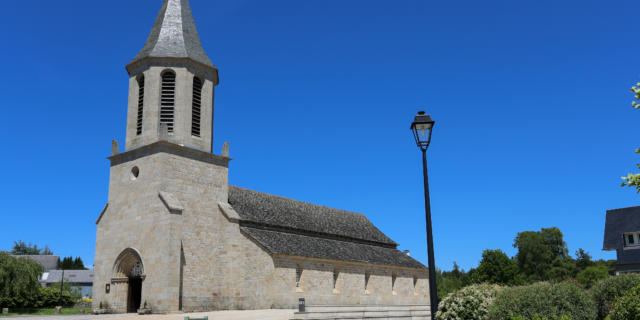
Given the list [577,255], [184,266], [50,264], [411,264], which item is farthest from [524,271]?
[50,264]

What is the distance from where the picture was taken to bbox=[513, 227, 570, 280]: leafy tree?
69.2 meters

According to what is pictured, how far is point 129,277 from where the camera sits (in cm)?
2908

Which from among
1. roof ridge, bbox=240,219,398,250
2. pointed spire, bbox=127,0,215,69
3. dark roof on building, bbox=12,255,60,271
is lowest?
dark roof on building, bbox=12,255,60,271

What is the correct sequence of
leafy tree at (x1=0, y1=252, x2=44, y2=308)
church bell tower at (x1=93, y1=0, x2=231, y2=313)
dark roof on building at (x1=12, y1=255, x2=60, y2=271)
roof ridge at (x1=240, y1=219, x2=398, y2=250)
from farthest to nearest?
dark roof on building at (x1=12, y1=255, x2=60, y2=271) < leafy tree at (x1=0, y1=252, x2=44, y2=308) < roof ridge at (x1=240, y1=219, x2=398, y2=250) < church bell tower at (x1=93, y1=0, x2=231, y2=313)

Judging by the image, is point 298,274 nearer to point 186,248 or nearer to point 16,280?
point 186,248

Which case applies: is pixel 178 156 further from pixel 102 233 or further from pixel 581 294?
pixel 581 294

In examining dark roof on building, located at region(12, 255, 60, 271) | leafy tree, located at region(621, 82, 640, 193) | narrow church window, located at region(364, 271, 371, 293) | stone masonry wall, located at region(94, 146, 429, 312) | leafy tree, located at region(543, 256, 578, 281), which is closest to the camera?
leafy tree, located at region(621, 82, 640, 193)

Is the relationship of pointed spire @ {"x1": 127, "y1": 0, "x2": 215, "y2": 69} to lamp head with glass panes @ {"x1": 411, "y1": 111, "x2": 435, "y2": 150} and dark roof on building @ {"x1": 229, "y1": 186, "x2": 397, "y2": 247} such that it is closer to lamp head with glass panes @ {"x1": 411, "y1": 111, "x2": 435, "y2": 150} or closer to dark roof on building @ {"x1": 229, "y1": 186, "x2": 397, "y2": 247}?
dark roof on building @ {"x1": 229, "y1": 186, "x2": 397, "y2": 247}

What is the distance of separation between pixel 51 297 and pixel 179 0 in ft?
132

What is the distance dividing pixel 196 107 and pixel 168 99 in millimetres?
1853

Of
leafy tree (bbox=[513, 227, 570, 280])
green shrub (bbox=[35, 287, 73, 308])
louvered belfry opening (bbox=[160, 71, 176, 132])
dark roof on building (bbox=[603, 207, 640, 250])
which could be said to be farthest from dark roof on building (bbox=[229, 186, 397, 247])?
leafy tree (bbox=[513, 227, 570, 280])

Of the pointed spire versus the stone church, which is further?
the pointed spire

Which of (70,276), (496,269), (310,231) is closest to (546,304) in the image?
(310,231)

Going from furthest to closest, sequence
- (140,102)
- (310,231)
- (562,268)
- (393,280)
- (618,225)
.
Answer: (562,268) → (618,225) → (393,280) → (310,231) → (140,102)
